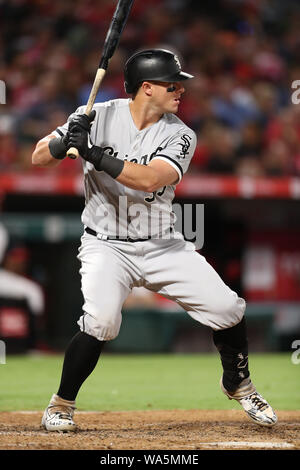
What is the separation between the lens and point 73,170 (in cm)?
865

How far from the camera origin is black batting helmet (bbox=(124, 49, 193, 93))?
418 cm

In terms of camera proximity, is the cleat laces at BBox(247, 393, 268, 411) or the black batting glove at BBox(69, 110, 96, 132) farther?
the cleat laces at BBox(247, 393, 268, 411)

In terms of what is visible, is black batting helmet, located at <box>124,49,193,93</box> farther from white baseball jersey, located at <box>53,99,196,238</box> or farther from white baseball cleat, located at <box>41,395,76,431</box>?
white baseball cleat, located at <box>41,395,76,431</box>

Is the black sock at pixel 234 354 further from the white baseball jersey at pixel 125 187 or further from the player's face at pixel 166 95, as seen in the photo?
the player's face at pixel 166 95

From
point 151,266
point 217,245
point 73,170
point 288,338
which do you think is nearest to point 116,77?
point 73,170

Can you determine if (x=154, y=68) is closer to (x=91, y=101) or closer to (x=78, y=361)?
(x=91, y=101)

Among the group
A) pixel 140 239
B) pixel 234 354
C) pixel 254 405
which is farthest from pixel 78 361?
pixel 254 405

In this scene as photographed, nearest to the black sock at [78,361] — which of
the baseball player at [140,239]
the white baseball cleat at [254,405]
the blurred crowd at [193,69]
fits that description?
the baseball player at [140,239]

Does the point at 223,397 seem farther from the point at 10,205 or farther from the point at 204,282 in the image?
the point at 10,205

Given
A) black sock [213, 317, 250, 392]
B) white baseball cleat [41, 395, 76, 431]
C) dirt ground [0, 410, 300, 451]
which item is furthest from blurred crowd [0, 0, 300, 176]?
white baseball cleat [41, 395, 76, 431]

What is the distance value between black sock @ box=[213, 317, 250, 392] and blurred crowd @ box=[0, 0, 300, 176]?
4697 millimetres

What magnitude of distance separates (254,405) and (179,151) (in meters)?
1.32

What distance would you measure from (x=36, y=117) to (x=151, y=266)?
18.3ft

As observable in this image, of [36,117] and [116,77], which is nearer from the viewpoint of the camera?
[36,117]
